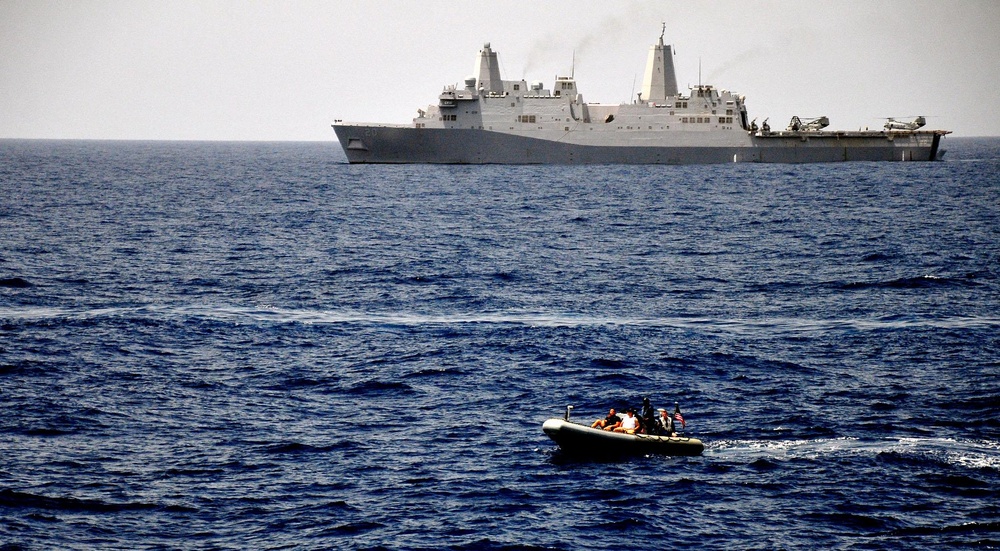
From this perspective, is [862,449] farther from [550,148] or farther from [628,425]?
[550,148]

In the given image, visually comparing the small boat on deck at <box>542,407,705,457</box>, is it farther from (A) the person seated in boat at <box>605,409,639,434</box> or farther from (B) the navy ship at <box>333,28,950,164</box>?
(B) the navy ship at <box>333,28,950,164</box>

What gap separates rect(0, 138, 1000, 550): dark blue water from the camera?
23938 millimetres

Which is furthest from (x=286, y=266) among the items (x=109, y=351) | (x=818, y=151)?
(x=818, y=151)

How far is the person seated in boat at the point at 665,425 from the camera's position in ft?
94.7

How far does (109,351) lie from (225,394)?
7415mm

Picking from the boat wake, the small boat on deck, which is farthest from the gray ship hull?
the boat wake

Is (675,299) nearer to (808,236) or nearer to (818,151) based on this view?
(808,236)

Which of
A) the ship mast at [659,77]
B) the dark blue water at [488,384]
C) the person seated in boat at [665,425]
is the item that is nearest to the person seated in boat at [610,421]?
the person seated in boat at [665,425]

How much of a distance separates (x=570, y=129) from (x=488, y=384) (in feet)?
312

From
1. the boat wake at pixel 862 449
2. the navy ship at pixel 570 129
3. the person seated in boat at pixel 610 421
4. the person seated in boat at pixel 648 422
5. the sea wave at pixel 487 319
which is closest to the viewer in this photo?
the boat wake at pixel 862 449

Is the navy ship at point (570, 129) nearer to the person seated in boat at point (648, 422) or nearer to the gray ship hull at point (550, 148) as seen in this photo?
the gray ship hull at point (550, 148)

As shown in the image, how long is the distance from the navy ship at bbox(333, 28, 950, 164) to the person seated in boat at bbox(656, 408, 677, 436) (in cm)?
9694

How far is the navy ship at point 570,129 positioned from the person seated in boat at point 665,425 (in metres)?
96.9

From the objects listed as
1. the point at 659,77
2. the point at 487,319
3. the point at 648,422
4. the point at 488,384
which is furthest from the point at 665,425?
the point at 659,77
